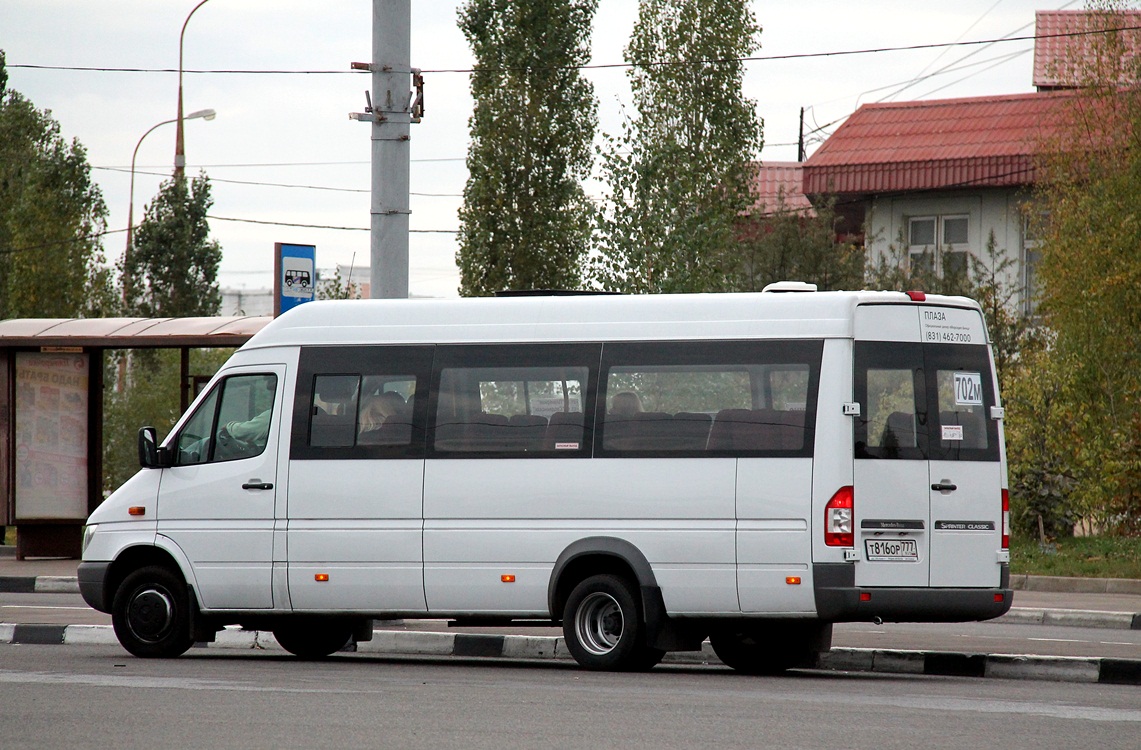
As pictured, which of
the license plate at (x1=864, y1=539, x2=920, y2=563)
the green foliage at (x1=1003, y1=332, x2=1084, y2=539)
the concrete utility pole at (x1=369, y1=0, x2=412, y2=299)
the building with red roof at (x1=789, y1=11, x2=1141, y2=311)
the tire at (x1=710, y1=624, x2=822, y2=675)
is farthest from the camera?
the building with red roof at (x1=789, y1=11, x2=1141, y2=311)

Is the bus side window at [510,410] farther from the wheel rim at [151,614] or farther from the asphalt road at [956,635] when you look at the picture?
the asphalt road at [956,635]

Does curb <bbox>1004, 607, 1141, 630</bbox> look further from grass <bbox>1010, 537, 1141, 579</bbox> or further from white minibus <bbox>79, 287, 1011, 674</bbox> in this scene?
white minibus <bbox>79, 287, 1011, 674</bbox>

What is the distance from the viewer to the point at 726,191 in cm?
3838

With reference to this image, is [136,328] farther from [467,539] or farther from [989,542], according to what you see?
[989,542]

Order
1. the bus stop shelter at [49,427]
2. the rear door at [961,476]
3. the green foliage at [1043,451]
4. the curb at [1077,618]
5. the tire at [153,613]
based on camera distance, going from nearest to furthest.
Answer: the rear door at [961,476], the tire at [153,613], the curb at [1077,618], the bus stop shelter at [49,427], the green foliage at [1043,451]

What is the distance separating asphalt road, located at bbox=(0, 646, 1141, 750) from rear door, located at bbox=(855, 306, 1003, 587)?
31.2 inches

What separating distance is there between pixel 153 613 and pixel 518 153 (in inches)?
1082

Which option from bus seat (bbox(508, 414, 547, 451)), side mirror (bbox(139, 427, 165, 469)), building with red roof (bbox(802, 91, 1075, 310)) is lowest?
side mirror (bbox(139, 427, 165, 469))

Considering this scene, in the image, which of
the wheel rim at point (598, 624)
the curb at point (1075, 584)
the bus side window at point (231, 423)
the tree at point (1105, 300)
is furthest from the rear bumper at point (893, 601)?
the tree at point (1105, 300)

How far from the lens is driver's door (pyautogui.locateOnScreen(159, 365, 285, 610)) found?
39.8 ft

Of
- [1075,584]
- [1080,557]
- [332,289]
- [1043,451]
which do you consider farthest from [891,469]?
[332,289]

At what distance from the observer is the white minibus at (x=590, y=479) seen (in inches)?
423

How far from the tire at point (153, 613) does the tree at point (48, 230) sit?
29367mm

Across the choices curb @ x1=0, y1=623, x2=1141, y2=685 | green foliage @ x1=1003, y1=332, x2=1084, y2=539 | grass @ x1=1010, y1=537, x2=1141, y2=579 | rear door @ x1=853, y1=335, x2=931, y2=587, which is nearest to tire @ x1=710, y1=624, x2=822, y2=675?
curb @ x1=0, y1=623, x2=1141, y2=685
